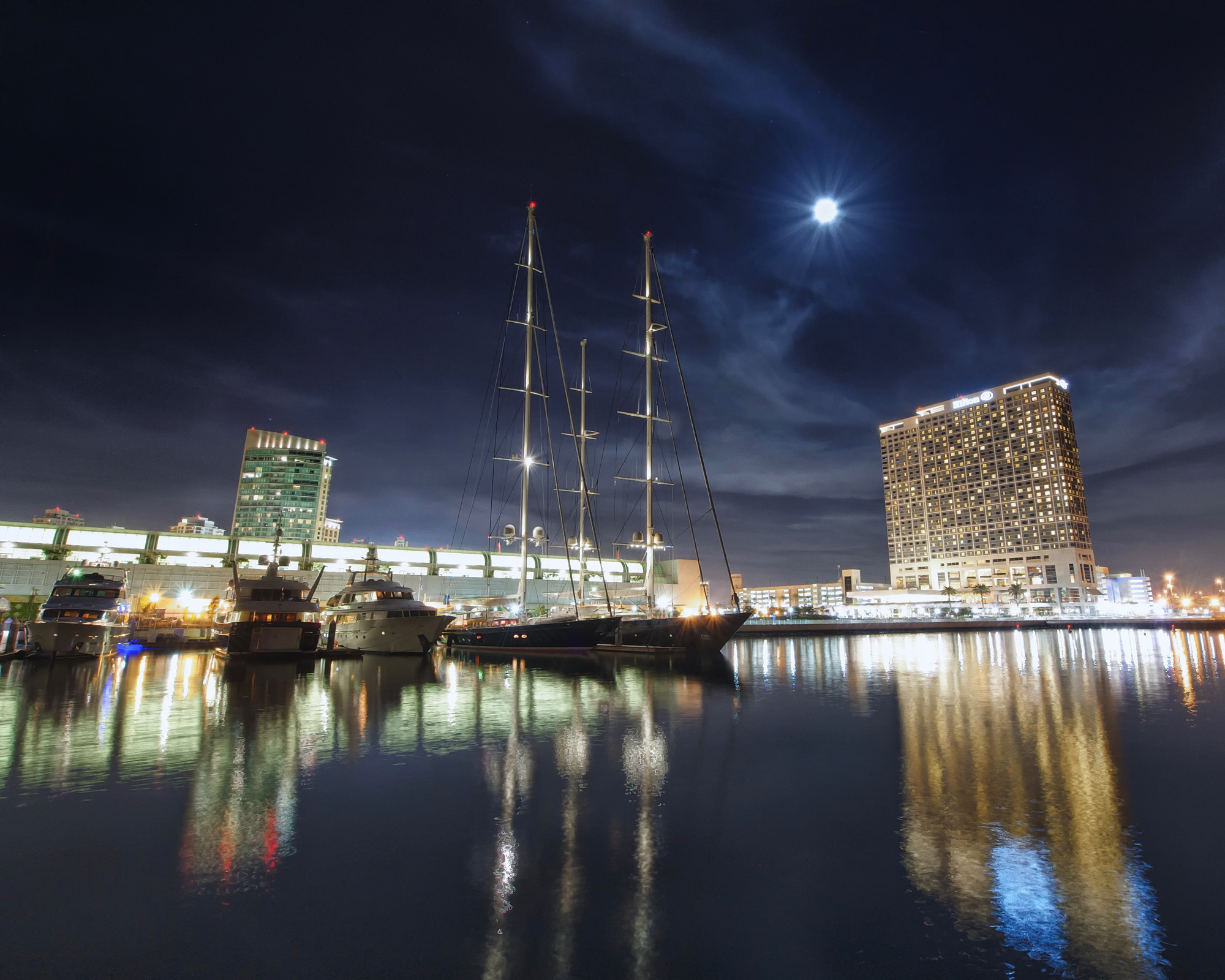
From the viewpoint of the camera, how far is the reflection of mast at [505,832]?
5715mm

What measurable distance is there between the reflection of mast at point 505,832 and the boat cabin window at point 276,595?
92.8ft

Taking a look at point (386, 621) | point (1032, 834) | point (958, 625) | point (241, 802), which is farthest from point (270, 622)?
point (958, 625)

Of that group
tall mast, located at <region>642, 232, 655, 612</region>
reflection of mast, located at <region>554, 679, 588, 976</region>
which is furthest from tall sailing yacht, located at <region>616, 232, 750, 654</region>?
reflection of mast, located at <region>554, 679, 588, 976</region>

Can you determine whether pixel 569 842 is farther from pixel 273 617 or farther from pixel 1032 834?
pixel 273 617

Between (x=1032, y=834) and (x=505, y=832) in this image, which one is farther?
(x=1032, y=834)

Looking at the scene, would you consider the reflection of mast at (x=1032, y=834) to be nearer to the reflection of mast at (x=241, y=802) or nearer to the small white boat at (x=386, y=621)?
the reflection of mast at (x=241, y=802)

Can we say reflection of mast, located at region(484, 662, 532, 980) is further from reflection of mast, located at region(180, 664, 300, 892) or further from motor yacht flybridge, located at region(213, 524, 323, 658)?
motor yacht flybridge, located at region(213, 524, 323, 658)

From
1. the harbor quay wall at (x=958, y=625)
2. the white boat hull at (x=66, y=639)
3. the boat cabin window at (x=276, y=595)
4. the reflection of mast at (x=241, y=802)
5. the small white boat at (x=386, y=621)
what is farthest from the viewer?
the harbor quay wall at (x=958, y=625)

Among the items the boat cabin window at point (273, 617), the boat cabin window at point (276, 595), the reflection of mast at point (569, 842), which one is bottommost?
the reflection of mast at point (569, 842)

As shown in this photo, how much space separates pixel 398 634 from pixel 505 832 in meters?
34.7

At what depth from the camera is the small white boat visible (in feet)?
132

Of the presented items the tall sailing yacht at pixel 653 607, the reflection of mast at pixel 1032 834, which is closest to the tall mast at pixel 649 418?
the tall sailing yacht at pixel 653 607

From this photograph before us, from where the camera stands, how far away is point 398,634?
134 feet

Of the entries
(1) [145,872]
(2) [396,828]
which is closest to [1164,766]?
(2) [396,828]
